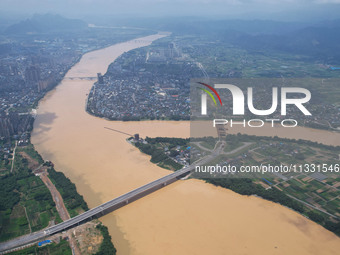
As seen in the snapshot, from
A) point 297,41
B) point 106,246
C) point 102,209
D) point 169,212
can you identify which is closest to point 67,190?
point 102,209

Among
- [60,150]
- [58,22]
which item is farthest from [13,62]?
[58,22]

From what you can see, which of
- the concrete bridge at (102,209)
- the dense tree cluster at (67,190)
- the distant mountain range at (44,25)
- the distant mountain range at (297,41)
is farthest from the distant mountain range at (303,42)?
the dense tree cluster at (67,190)

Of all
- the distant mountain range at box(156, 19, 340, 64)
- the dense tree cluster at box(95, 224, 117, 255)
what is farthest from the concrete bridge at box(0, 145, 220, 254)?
the distant mountain range at box(156, 19, 340, 64)

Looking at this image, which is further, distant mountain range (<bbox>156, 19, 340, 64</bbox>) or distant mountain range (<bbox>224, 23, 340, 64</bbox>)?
distant mountain range (<bbox>224, 23, 340, 64</bbox>)

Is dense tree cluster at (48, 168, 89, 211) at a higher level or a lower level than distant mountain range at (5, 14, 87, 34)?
lower

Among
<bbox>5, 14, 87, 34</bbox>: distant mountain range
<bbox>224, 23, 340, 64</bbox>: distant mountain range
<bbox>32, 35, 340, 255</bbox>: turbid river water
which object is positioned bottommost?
<bbox>32, 35, 340, 255</bbox>: turbid river water

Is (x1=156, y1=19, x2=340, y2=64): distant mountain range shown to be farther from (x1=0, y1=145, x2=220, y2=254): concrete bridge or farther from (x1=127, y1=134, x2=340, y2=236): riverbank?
(x1=0, y1=145, x2=220, y2=254): concrete bridge

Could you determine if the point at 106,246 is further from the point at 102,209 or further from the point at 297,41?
the point at 297,41
